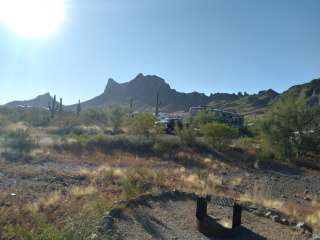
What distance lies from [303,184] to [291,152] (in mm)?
7990

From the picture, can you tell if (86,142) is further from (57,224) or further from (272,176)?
(57,224)

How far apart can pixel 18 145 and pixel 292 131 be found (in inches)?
759

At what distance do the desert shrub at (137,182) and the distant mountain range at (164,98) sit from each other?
267 ft

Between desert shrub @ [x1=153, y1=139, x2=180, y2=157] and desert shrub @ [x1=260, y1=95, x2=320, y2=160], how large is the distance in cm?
660

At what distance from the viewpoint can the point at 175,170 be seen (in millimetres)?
24891

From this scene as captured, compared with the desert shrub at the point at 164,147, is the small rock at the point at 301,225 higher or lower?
lower

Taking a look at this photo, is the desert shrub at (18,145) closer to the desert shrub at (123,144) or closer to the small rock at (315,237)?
the desert shrub at (123,144)

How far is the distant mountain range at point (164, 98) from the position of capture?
116438 mm

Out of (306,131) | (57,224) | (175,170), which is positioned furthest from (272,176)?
(57,224)

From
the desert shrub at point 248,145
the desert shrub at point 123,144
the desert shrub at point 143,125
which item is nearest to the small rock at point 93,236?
the desert shrub at point 123,144

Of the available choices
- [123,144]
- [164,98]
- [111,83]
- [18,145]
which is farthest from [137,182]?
[111,83]

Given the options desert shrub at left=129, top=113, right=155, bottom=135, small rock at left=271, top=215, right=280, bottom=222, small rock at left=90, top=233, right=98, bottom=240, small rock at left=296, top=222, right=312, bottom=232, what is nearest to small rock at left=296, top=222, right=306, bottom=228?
small rock at left=296, top=222, right=312, bottom=232

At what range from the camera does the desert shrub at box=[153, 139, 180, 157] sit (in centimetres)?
3139

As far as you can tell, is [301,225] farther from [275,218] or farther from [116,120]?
[116,120]
